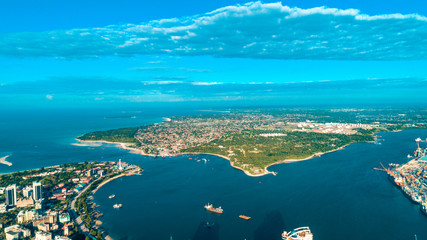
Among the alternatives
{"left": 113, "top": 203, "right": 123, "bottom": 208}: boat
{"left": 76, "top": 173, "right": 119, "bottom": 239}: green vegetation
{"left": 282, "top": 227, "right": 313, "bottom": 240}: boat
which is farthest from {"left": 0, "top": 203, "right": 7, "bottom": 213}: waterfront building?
{"left": 282, "top": 227, "right": 313, "bottom": 240}: boat

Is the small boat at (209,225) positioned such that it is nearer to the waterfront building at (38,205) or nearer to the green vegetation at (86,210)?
the green vegetation at (86,210)

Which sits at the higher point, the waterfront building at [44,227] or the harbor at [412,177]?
the harbor at [412,177]

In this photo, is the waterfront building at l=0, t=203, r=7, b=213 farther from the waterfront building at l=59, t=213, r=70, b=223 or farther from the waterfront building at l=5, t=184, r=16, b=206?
the waterfront building at l=59, t=213, r=70, b=223

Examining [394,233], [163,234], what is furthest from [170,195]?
[394,233]

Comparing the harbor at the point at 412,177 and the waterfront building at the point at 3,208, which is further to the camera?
the harbor at the point at 412,177

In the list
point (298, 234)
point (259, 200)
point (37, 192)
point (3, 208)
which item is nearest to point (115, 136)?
point (37, 192)

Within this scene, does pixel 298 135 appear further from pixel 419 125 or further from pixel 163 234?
pixel 163 234

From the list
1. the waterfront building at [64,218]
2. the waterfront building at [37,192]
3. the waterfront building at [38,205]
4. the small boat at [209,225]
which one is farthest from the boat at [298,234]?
the waterfront building at [37,192]
